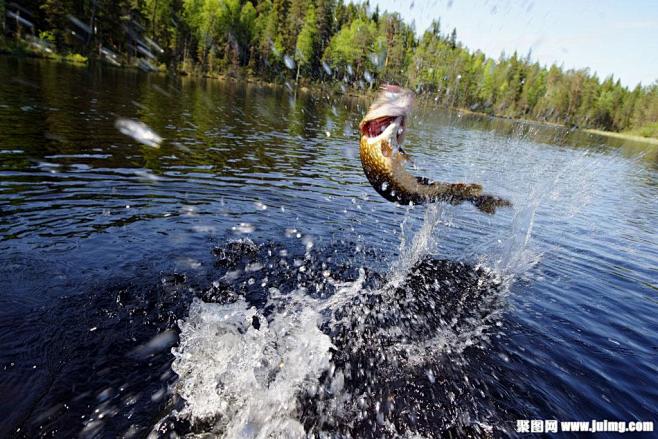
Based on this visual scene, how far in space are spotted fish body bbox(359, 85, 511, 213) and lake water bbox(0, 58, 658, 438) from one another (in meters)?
2.10

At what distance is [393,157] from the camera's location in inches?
217

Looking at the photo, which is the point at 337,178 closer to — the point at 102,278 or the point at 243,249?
the point at 243,249

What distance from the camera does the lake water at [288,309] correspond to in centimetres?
414

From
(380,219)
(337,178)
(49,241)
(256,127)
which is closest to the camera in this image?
(49,241)

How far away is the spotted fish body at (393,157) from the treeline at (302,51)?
105 feet

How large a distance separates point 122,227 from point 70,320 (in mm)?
3421

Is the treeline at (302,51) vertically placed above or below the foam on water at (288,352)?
above

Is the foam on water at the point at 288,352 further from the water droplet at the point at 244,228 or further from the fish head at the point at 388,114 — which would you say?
the fish head at the point at 388,114

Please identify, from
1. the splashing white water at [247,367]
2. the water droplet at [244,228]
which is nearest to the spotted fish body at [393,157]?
the splashing white water at [247,367]

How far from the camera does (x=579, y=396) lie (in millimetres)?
4910

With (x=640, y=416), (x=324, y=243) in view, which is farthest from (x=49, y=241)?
(x=640, y=416)

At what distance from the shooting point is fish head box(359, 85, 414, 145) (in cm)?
515

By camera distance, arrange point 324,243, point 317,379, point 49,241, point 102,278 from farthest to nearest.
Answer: point 324,243 → point 49,241 → point 102,278 → point 317,379

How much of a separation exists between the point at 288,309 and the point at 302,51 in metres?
93.7
